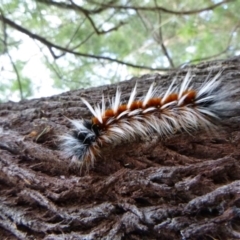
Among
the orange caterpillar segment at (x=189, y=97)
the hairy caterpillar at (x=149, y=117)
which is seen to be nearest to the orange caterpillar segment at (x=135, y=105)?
the hairy caterpillar at (x=149, y=117)

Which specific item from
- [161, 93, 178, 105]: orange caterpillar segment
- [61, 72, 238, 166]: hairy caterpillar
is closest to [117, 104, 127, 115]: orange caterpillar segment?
[61, 72, 238, 166]: hairy caterpillar

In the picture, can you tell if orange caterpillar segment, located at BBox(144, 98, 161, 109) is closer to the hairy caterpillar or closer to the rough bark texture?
the hairy caterpillar

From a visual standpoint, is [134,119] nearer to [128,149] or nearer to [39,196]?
[128,149]

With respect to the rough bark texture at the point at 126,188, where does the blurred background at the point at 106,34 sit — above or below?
above

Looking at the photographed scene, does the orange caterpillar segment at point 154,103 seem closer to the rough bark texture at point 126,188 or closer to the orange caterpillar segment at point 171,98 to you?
the orange caterpillar segment at point 171,98

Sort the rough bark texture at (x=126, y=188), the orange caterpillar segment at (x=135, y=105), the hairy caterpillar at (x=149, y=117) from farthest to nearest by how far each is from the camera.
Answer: the orange caterpillar segment at (x=135, y=105) < the hairy caterpillar at (x=149, y=117) < the rough bark texture at (x=126, y=188)

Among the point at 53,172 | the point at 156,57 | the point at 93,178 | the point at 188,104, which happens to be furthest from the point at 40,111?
the point at 156,57

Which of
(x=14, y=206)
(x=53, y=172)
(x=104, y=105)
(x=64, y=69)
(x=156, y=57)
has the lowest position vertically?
(x=14, y=206)
